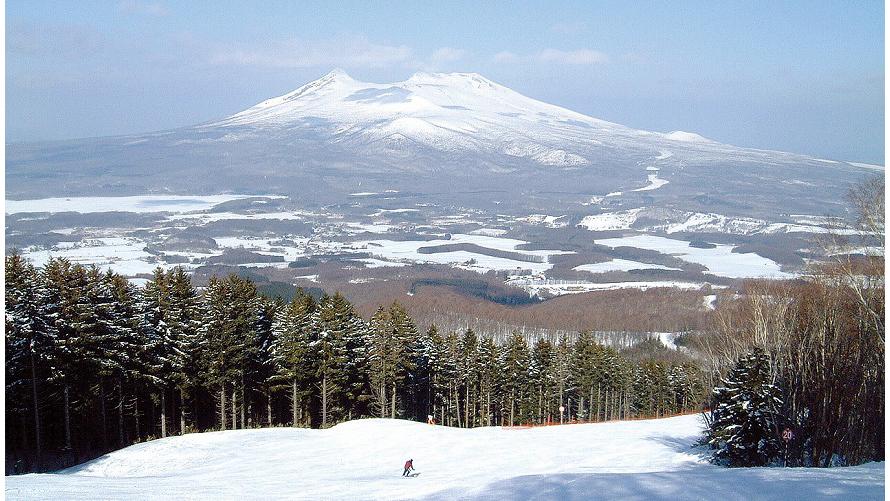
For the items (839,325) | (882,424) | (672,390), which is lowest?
(672,390)

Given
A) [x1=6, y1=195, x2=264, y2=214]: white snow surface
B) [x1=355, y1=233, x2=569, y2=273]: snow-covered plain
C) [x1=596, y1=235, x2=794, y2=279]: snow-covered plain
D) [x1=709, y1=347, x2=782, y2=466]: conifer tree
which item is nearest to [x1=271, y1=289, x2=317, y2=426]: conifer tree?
[x1=709, y1=347, x2=782, y2=466]: conifer tree

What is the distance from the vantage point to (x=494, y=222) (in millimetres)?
151250

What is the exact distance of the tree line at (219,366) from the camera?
68.3ft

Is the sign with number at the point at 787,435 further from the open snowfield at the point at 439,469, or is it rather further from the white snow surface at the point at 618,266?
the white snow surface at the point at 618,266

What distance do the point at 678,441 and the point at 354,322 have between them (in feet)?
41.3

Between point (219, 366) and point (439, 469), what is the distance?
9.60 m

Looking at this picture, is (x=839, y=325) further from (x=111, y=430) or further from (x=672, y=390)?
(x=672, y=390)

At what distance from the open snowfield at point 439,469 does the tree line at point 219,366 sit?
245cm

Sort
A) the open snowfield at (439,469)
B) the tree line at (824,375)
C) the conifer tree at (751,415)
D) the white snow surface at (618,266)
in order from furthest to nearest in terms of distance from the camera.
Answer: the white snow surface at (618,266) → the conifer tree at (751,415) → the tree line at (824,375) → the open snowfield at (439,469)

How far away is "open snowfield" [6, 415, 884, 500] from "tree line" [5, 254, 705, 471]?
2449 millimetres

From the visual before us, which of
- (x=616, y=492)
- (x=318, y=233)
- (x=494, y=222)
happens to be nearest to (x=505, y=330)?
(x=616, y=492)

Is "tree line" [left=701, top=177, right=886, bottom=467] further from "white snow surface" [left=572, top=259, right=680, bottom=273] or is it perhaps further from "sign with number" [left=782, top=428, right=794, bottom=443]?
"white snow surface" [left=572, top=259, right=680, bottom=273]

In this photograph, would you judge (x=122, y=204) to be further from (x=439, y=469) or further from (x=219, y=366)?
(x=439, y=469)

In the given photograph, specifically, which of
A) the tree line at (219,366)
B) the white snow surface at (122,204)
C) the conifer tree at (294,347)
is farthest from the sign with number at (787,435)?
the white snow surface at (122,204)
